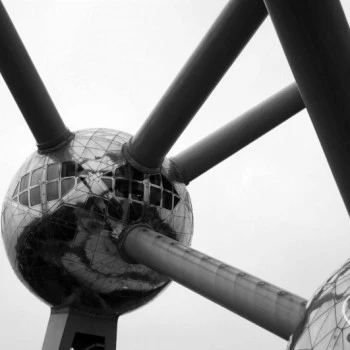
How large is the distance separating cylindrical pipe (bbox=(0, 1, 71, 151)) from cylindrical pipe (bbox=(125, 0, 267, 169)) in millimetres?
1663

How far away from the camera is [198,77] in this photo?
9.22m

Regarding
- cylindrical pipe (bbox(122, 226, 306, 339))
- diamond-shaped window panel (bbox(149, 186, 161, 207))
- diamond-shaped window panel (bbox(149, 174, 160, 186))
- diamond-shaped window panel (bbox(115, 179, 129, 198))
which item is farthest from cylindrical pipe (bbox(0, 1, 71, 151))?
cylindrical pipe (bbox(122, 226, 306, 339))

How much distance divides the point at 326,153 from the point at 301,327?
1.87 m

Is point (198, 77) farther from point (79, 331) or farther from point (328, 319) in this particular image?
point (79, 331)

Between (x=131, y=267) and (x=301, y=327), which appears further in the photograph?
(x=131, y=267)

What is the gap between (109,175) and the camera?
10.6m

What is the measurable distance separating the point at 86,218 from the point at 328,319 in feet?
20.6

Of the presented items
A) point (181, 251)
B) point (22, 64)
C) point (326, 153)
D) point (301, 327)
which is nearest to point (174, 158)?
point (181, 251)

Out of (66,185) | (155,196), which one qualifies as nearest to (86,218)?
(66,185)

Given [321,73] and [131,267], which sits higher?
[321,73]

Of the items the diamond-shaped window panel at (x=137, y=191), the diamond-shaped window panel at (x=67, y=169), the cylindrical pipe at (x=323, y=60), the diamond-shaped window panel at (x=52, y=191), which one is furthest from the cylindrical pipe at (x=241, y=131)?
the cylindrical pipe at (x=323, y=60)

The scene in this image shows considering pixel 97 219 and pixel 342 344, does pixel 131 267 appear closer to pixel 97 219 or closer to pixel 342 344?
pixel 97 219

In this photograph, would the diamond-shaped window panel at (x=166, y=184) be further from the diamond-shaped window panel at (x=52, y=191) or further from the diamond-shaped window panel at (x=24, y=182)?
the diamond-shaped window panel at (x=24, y=182)

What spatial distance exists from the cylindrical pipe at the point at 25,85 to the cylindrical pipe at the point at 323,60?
5450mm
